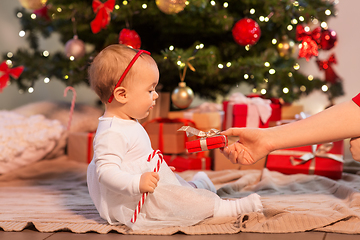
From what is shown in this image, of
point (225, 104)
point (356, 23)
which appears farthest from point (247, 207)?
point (356, 23)

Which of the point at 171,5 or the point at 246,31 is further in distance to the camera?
the point at 246,31

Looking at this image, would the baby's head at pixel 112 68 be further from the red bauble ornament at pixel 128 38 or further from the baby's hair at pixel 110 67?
the red bauble ornament at pixel 128 38

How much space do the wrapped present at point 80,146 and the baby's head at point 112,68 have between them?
0.88 m

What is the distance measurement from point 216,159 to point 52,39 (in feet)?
6.34

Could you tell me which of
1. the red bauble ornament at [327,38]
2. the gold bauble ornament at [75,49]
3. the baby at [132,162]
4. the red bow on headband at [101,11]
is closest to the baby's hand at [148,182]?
the baby at [132,162]

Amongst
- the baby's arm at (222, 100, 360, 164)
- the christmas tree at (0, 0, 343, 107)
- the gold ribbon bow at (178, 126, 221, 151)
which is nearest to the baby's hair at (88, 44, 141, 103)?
the gold ribbon bow at (178, 126, 221, 151)

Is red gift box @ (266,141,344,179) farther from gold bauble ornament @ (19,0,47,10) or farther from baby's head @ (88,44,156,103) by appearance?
gold bauble ornament @ (19,0,47,10)

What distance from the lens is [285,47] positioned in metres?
2.21

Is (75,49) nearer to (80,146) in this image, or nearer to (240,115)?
(80,146)

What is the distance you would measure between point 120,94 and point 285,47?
5.08ft

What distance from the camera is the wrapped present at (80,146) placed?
1813 mm

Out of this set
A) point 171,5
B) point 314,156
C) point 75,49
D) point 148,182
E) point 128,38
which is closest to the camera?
point 148,182

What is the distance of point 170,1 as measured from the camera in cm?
164

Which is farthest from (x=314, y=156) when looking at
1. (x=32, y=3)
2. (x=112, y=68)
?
(x=32, y=3)
